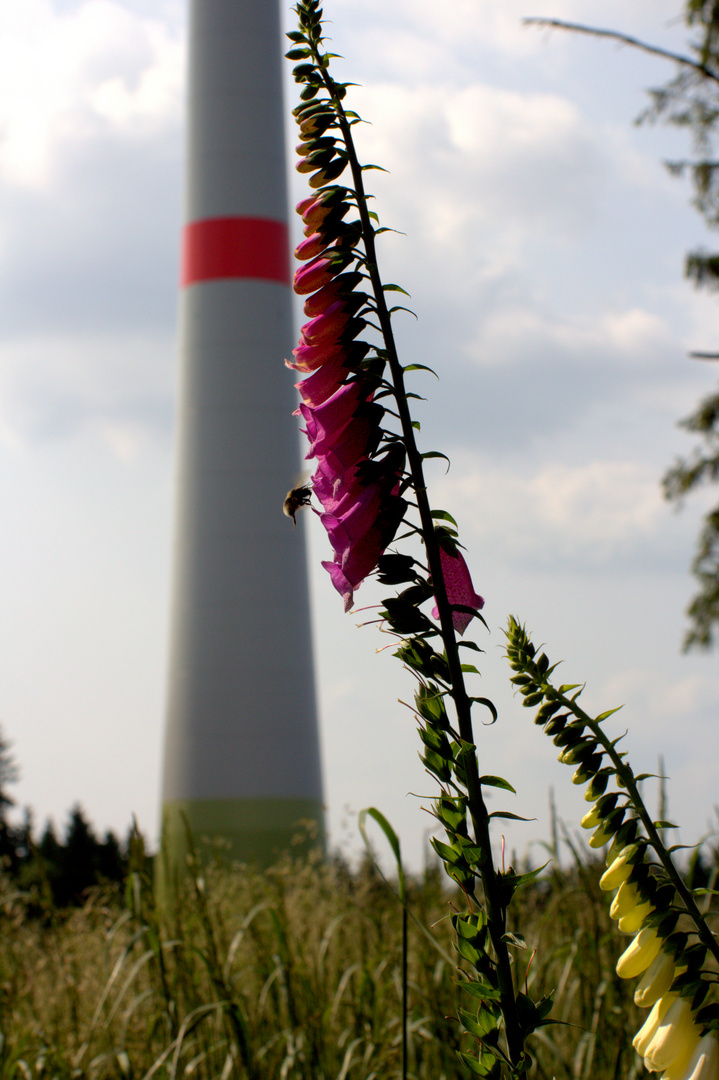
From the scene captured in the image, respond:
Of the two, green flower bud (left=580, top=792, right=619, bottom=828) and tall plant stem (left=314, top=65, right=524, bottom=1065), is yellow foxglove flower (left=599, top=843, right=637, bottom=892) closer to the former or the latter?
green flower bud (left=580, top=792, right=619, bottom=828)

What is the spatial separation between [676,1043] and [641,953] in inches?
3.8

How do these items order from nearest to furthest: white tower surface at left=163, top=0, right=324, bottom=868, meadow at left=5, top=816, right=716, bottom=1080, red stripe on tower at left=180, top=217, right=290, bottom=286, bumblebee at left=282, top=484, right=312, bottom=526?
1. bumblebee at left=282, top=484, right=312, bottom=526
2. meadow at left=5, top=816, right=716, bottom=1080
3. white tower surface at left=163, top=0, right=324, bottom=868
4. red stripe on tower at left=180, top=217, right=290, bottom=286

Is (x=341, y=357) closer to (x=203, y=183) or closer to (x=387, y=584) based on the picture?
(x=387, y=584)

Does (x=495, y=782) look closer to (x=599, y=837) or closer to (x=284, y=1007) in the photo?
(x=599, y=837)

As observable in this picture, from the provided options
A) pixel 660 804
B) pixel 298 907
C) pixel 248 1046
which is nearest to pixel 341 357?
pixel 660 804

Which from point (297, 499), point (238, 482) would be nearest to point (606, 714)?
point (297, 499)

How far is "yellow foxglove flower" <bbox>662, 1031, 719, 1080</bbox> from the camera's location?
1.16 m

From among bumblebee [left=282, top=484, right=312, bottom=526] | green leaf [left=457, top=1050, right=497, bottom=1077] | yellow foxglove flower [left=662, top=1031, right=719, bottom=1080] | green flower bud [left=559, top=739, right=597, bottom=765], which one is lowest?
yellow foxglove flower [left=662, top=1031, right=719, bottom=1080]

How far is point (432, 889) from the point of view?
5.47 m

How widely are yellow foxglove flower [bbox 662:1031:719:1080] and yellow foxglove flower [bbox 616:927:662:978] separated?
0.10m

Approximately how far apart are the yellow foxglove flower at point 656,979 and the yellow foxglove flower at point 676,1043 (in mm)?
26

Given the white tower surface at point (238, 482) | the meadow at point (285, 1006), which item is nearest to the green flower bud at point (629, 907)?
the meadow at point (285, 1006)

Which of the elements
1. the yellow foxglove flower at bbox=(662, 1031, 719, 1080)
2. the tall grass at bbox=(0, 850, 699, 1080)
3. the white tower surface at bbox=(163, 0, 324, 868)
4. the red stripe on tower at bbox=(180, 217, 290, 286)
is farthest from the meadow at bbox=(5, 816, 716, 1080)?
the red stripe on tower at bbox=(180, 217, 290, 286)

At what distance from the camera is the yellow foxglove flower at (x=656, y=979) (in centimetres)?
120
